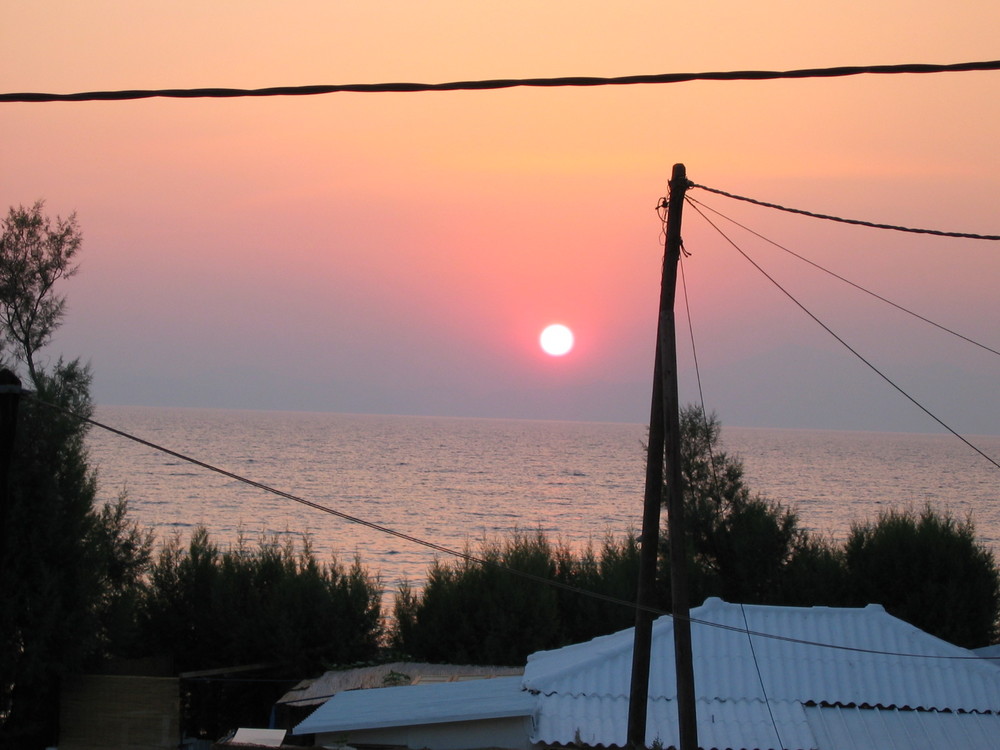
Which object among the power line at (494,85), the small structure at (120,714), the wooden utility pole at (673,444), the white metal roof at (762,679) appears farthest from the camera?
the small structure at (120,714)

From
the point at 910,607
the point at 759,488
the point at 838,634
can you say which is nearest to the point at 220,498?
the point at 759,488

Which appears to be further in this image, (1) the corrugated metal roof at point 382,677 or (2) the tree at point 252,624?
(2) the tree at point 252,624

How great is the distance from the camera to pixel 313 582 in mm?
28141

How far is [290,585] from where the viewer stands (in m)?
27.9

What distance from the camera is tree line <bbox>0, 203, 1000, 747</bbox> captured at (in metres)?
21.0

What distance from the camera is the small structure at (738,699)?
1598cm

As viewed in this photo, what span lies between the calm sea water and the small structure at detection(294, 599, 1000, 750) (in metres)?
21.6

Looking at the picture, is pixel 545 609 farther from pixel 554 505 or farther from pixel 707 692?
pixel 554 505

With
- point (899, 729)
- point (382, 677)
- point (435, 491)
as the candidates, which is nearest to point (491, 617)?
point (382, 677)

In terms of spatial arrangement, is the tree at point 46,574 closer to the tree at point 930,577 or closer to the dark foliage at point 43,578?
the dark foliage at point 43,578

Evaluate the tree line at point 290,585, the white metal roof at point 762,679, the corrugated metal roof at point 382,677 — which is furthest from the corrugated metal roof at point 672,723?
the tree line at point 290,585

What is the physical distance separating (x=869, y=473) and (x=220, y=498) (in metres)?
92.2

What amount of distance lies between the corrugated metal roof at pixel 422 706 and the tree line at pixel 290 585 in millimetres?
6748

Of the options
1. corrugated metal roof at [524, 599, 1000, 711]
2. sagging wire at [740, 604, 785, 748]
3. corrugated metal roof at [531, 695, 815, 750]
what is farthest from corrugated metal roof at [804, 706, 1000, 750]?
sagging wire at [740, 604, 785, 748]
